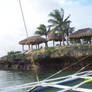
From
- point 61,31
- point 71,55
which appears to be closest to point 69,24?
point 61,31

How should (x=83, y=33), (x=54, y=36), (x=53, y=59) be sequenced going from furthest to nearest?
(x=54, y=36) < (x=53, y=59) < (x=83, y=33)

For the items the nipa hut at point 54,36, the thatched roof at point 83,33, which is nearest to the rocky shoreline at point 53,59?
the thatched roof at point 83,33

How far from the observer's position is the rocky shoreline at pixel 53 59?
19.7 meters

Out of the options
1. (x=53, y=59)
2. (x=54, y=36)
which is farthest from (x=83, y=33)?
(x=54, y=36)

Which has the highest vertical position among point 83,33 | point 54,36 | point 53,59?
point 54,36

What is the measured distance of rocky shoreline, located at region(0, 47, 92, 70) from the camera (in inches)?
774

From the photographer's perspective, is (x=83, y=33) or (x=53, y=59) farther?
A: (x=53, y=59)

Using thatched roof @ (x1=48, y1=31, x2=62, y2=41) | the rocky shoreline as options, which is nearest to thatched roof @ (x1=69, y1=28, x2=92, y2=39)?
the rocky shoreline

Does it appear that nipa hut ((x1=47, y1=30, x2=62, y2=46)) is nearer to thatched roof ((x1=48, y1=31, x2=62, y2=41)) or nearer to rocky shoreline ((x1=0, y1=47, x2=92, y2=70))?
thatched roof ((x1=48, y1=31, x2=62, y2=41))

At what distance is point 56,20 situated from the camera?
2714 centimetres

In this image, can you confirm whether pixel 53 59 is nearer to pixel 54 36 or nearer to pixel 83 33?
pixel 54 36

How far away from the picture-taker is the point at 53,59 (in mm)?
23625

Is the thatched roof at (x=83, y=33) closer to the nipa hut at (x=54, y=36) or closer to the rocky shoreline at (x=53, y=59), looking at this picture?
the rocky shoreline at (x=53, y=59)

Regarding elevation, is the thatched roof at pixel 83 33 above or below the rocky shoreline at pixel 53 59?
above
